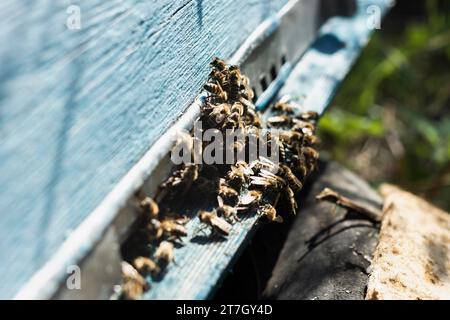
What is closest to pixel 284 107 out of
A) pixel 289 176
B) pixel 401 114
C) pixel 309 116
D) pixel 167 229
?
pixel 309 116

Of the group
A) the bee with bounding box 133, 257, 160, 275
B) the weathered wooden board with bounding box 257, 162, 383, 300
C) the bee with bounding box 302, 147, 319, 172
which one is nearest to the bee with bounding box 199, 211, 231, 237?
the bee with bounding box 133, 257, 160, 275

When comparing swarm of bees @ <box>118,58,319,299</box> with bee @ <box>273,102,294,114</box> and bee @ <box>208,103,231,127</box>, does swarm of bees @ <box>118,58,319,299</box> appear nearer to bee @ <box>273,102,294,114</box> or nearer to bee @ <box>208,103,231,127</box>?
bee @ <box>208,103,231,127</box>

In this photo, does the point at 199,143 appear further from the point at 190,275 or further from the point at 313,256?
the point at 313,256

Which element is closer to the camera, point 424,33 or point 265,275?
point 265,275

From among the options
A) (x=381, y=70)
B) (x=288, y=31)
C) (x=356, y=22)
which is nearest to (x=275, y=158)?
(x=288, y=31)

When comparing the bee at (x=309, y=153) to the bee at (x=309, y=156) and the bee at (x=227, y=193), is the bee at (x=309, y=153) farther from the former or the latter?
the bee at (x=227, y=193)

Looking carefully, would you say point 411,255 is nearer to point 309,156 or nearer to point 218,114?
point 309,156

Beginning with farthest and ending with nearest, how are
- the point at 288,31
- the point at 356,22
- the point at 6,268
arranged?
1. the point at 356,22
2. the point at 288,31
3. the point at 6,268
